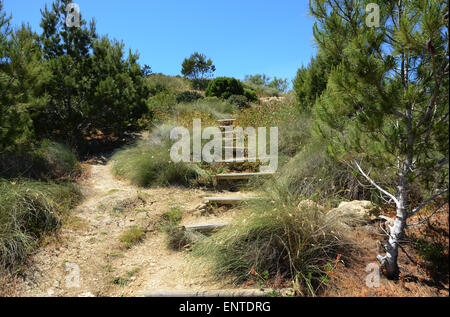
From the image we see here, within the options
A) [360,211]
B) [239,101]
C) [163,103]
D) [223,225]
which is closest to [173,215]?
[223,225]

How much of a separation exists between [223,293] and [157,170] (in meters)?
3.28

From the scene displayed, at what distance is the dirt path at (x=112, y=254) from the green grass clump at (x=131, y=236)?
2.3 inches

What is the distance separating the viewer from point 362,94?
2.27 metres

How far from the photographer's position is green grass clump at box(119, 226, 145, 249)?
3.48 meters

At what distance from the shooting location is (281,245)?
2.65 m

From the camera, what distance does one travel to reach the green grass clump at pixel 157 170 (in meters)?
5.13

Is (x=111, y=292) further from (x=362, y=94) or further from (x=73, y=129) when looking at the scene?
(x=73, y=129)

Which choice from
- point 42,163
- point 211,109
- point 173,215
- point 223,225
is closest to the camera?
point 223,225

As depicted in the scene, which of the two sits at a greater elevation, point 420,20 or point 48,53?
point 48,53

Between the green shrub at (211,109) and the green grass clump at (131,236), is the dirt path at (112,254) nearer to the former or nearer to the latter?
the green grass clump at (131,236)

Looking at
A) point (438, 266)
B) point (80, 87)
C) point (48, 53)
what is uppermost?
point (48, 53)

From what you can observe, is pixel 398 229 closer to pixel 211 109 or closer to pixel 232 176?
pixel 232 176
